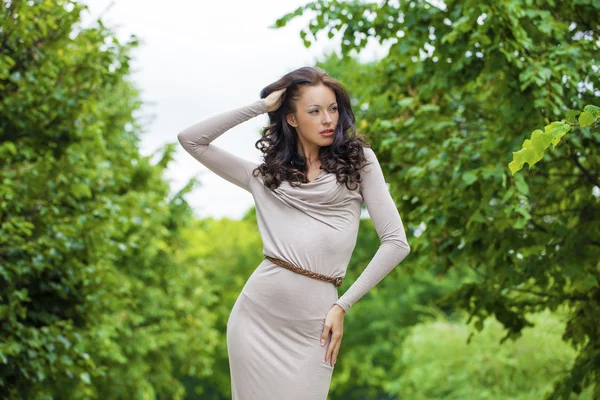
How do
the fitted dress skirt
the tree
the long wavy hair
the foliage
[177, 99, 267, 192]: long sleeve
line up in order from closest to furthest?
the fitted dress skirt → the long wavy hair → [177, 99, 267, 192]: long sleeve → the tree → the foliage

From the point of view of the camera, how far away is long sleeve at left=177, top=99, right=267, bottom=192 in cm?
386

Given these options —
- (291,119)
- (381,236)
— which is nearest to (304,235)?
(381,236)

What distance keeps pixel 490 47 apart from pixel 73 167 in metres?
3.42

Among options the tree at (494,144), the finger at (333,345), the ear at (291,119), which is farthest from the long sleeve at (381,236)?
the tree at (494,144)

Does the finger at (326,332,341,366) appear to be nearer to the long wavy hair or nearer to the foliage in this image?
the long wavy hair

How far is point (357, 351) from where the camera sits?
31422mm

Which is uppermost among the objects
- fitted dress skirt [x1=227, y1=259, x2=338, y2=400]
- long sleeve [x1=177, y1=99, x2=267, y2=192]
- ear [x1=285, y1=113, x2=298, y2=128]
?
ear [x1=285, y1=113, x2=298, y2=128]

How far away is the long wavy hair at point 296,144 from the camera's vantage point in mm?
3727

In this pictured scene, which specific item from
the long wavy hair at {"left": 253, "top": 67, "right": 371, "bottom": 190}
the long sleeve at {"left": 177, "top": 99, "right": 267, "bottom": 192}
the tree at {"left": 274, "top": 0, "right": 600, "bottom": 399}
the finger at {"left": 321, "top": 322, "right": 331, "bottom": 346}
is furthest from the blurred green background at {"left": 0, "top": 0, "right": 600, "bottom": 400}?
the finger at {"left": 321, "top": 322, "right": 331, "bottom": 346}

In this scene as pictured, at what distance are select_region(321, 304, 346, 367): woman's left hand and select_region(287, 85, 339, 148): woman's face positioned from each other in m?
0.68

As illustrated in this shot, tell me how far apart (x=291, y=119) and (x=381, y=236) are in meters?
0.63

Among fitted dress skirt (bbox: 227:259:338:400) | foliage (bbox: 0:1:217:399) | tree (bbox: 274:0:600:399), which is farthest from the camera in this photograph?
foliage (bbox: 0:1:217:399)

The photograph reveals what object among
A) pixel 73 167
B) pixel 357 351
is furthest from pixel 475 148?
pixel 357 351

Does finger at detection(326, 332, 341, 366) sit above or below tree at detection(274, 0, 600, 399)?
below
